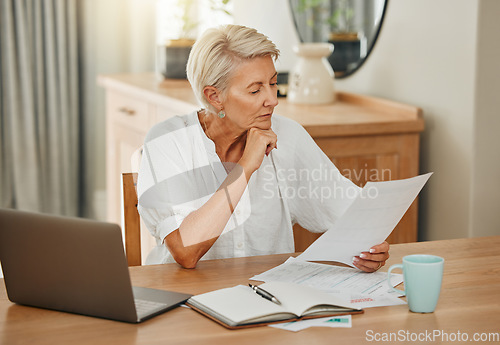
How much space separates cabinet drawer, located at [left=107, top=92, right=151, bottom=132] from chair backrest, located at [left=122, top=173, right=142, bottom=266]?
4.53 feet

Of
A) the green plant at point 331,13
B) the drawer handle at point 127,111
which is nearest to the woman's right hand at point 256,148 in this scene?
the green plant at point 331,13

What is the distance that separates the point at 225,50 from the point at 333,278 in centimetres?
62

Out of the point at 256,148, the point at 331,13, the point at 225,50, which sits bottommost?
the point at 256,148

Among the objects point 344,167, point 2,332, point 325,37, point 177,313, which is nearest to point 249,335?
point 177,313

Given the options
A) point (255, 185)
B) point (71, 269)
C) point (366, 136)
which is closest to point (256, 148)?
point (255, 185)

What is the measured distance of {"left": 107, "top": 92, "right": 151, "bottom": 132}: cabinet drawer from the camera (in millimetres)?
3176

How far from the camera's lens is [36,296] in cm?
122

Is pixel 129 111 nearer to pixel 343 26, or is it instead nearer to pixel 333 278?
pixel 343 26

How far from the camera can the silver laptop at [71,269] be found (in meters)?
1.14

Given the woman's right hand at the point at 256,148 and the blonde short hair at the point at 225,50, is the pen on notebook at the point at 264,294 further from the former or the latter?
the blonde short hair at the point at 225,50

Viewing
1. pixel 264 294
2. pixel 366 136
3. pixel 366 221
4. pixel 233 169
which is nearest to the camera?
pixel 264 294

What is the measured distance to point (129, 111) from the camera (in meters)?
3.33

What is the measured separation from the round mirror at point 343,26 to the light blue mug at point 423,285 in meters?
1.50

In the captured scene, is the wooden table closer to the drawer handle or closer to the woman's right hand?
the woman's right hand
